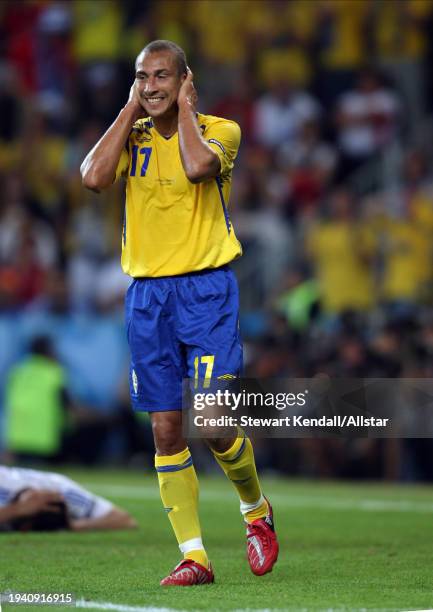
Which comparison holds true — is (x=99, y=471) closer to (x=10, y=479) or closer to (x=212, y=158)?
(x=10, y=479)

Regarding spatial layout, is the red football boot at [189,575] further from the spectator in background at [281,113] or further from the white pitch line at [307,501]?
the spectator in background at [281,113]

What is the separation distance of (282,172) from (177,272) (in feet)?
38.2

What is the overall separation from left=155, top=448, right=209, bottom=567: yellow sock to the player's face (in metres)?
1.76

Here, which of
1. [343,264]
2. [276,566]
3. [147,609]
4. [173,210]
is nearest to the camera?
[147,609]

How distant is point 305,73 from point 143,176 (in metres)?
13.0

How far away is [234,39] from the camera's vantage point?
816 inches

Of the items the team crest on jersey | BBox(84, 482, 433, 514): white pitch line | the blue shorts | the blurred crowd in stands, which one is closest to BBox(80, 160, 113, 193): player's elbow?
the blue shorts

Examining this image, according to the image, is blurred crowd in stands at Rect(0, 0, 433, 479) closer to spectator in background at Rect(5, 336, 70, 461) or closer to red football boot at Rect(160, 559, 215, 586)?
spectator in background at Rect(5, 336, 70, 461)

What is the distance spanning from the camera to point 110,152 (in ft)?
23.1

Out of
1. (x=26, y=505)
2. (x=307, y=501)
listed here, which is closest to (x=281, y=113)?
(x=307, y=501)

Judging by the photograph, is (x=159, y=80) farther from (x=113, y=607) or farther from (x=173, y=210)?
(x=113, y=607)

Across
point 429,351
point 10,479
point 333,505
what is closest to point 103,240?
point 429,351

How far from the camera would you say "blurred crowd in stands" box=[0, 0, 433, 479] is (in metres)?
15.8

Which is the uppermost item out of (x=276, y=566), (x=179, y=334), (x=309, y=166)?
(x=179, y=334)
